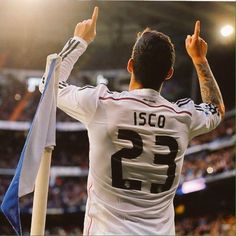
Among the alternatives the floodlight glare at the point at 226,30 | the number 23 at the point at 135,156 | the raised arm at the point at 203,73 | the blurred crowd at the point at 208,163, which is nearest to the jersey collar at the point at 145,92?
the number 23 at the point at 135,156

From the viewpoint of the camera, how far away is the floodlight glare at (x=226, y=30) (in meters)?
11.0

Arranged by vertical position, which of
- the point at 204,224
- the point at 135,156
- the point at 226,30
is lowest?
the point at 204,224

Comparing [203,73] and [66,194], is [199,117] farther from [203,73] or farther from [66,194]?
[66,194]

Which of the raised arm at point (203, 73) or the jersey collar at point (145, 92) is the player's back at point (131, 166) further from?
the raised arm at point (203, 73)

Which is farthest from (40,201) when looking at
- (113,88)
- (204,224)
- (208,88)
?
(113,88)

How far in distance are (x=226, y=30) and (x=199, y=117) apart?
33.4 ft

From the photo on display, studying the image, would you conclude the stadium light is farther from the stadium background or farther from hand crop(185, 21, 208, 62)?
hand crop(185, 21, 208, 62)

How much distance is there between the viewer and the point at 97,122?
1366 mm

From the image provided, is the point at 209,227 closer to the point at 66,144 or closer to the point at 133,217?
the point at 66,144

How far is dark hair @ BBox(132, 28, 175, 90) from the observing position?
1.41 meters

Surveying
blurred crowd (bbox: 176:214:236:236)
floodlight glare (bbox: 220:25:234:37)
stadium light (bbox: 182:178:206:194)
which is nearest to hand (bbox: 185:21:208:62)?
floodlight glare (bbox: 220:25:234:37)

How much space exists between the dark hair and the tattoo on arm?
0.25 meters

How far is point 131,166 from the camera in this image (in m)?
1.36

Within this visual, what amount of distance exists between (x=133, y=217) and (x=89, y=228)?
0.36ft
